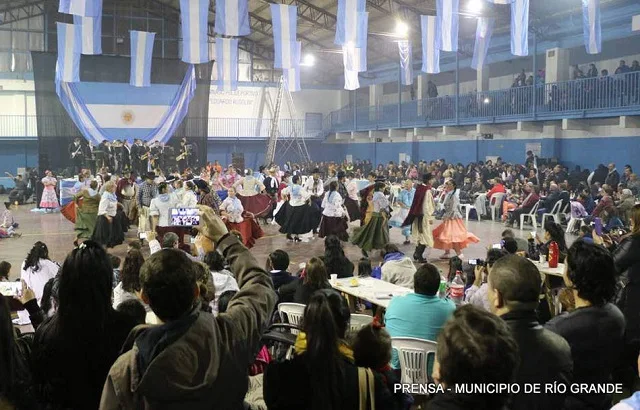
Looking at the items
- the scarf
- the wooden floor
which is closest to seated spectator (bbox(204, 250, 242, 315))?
the scarf

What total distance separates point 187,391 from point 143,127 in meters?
26.2

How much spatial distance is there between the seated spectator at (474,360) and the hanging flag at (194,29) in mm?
13750

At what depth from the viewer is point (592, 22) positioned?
1484 cm

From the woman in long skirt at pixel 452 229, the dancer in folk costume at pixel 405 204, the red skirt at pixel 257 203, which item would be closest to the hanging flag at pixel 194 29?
the red skirt at pixel 257 203

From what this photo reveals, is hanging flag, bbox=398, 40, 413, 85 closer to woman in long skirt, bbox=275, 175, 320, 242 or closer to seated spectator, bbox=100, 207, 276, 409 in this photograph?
woman in long skirt, bbox=275, 175, 320, 242

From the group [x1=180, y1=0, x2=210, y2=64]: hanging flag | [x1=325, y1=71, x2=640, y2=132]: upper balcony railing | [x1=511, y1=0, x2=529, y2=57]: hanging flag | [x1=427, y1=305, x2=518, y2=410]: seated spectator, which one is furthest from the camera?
[x1=325, y1=71, x2=640, y2=132]: upper balcony railing

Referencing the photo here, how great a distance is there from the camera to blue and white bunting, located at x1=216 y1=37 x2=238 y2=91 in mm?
19078

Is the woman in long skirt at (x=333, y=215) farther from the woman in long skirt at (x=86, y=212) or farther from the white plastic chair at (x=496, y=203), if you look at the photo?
the white plastic chair at (x=496, y=203)

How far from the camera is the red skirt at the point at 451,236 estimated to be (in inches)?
456

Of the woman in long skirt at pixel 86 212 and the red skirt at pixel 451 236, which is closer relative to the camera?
the red skirt at pixel 451 236

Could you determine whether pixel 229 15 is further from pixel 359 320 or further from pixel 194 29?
pixel 359 320

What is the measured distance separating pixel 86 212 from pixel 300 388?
1104cm

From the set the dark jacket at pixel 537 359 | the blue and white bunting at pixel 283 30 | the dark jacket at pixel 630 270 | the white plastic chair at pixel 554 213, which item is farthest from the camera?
the white plastic chair at pixel 554 213

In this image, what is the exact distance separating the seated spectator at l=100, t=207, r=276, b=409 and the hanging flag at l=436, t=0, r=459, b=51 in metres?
14.0
